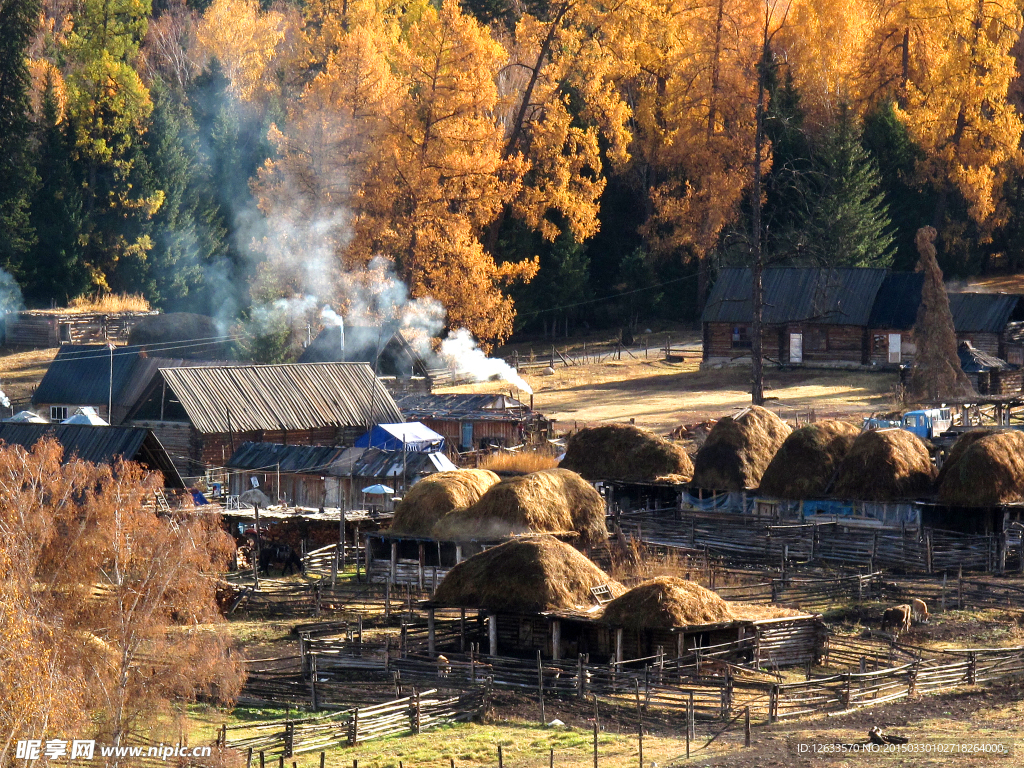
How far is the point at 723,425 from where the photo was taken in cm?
4128

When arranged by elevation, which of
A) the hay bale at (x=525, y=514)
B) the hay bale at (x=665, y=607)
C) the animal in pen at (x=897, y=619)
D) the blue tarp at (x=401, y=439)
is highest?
the blue tarp at (x=401, y=439)

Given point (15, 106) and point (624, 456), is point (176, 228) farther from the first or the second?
point (624, 456)

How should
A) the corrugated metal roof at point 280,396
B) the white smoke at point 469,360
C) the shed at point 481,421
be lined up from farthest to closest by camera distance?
the white smoke at point 469,360
the shed at point 481,421
the corrugated metal roof at point 280,396

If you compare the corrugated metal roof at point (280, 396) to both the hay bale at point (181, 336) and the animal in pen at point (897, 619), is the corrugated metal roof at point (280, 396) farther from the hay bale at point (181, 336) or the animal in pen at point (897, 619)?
the animal in pen at point (897, 619)

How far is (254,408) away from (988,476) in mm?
22536

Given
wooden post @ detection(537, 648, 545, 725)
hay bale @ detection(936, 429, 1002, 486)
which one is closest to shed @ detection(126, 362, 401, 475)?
hay bale @ detection(936, 429, 1002, 486)

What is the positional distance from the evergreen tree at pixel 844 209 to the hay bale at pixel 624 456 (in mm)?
27779

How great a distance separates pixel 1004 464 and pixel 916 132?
41.1 m

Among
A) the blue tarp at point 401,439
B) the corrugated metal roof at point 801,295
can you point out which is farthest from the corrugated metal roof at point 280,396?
the corrugated metal roof at point 801,295

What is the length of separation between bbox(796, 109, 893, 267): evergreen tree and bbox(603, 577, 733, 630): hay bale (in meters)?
43.4

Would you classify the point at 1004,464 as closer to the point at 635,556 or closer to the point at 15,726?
the point at 635,556

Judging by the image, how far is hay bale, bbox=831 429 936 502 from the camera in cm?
3741

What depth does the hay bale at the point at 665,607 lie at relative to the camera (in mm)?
26156

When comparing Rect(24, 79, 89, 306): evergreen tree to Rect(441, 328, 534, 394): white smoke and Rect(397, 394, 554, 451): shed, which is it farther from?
Rect(397, 394, 554, 451): shed
